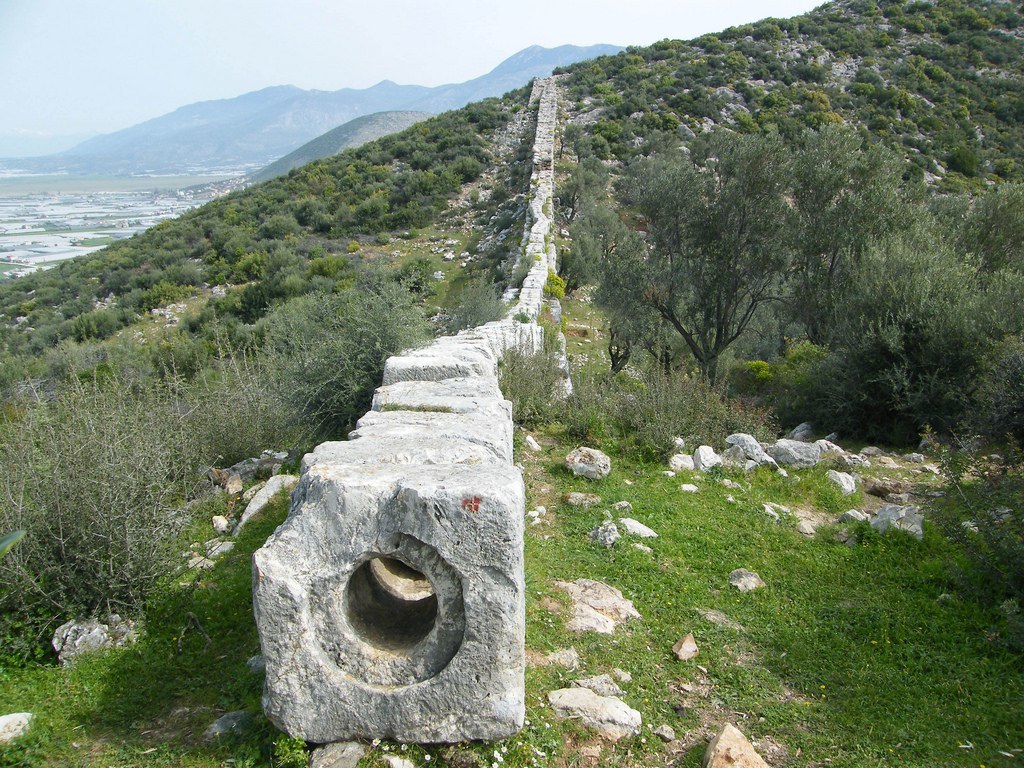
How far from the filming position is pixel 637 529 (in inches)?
216

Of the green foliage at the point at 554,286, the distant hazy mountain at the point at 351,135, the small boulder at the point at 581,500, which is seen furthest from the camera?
the distant hazy mountain at the point at 351,135

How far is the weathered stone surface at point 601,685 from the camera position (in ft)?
11.9

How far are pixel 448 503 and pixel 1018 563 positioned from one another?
13.7 ft

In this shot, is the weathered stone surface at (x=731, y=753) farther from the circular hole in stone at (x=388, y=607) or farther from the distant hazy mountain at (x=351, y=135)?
the distant hazy mountain at (x=351, y=135)

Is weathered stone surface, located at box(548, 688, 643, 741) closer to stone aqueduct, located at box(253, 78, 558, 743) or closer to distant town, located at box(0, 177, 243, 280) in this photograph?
stone aqueduct, located at box(253, 78, 558, 743)

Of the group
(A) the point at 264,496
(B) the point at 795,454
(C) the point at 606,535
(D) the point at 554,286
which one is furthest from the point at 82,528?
(D) the point at 554,286

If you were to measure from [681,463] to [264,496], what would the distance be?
4316 millimetres

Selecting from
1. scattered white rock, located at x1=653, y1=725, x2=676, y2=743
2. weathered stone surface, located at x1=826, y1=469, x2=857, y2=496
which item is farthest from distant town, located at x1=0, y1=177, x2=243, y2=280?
scattered white rock, located at x1=653, y1=725, x2=676, y2=743

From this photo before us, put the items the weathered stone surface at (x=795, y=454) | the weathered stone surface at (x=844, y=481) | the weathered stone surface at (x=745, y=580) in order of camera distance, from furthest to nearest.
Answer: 1. the weathered stone surface at (x=795, y=454)
2. the weathered stone surface at (x=844, y=481)
3. the weathered stone surface at (x=745, y=580)

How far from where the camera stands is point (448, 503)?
292 centimetres

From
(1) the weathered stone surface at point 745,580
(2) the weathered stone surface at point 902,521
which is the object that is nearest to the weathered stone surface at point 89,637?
(1) the weathered stone surface at point 745,580

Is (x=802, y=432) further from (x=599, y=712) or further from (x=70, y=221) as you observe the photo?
Answer: (x=70, y=221)

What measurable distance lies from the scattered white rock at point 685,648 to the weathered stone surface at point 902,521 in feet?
8.43

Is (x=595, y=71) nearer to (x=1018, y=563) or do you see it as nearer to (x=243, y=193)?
(x=243, y=193)
